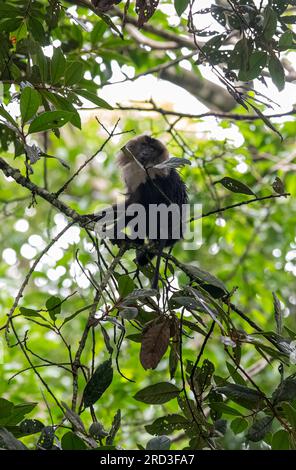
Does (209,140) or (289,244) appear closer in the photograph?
(209,140)

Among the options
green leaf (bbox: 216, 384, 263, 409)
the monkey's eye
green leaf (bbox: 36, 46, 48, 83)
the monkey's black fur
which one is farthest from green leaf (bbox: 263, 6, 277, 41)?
the monkey's eye

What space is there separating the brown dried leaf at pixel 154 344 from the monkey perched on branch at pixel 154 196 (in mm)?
1069

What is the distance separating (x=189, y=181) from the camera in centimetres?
482

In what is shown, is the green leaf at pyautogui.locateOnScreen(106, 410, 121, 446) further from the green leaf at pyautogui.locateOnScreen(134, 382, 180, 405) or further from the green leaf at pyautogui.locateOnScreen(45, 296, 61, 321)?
the green leaf at pyautogui.locateOnScreen(45, 296, 61, 321)

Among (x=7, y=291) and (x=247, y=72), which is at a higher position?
(x=247, y=72)

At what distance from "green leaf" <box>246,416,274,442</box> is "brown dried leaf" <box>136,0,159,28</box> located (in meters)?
1.24

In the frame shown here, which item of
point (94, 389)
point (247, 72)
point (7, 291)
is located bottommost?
point (7, 291)

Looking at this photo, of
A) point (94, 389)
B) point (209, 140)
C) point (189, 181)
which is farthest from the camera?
point (189, 181)

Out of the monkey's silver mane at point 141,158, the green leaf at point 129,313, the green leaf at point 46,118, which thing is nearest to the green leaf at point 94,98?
the green leaf at point 46,118

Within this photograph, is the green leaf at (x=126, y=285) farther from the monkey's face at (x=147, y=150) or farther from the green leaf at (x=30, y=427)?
the monkey's face at (x=147, y=150)

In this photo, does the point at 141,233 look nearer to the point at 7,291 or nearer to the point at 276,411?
the point at 276,411

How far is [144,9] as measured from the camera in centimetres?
204

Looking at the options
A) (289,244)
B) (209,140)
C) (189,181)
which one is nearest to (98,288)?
(209,140)
